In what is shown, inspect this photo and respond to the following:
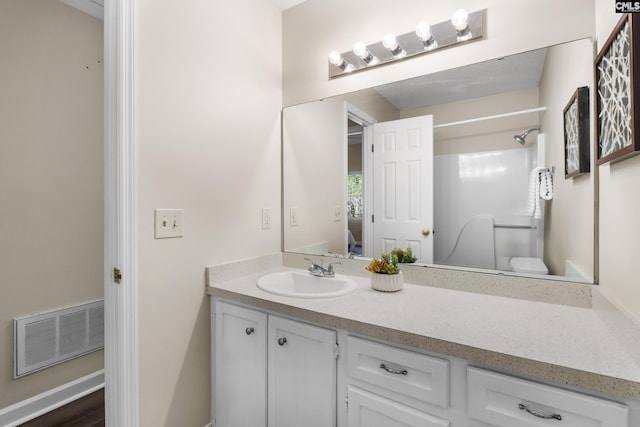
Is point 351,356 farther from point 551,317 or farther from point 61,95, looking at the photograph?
point 61,95

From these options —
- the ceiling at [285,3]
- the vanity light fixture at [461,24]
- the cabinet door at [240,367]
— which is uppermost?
the ceiling at [285,3]

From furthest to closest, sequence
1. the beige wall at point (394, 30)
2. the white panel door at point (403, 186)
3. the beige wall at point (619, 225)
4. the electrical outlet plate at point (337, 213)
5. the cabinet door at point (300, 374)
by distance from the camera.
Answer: the electrical outlet plate at point (337, 213), the white panel door at point (403, 186), the beige wall at point (394, 30), the cabinet door at point (300, 374), the beige wall at point (619, 225)

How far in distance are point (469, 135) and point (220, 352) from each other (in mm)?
1579

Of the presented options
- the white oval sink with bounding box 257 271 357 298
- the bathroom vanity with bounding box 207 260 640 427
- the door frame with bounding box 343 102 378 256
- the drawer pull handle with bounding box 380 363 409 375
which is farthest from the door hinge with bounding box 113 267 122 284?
the door frame with bounding box 343 102 378 256

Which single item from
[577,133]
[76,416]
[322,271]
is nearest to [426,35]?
[577,133]

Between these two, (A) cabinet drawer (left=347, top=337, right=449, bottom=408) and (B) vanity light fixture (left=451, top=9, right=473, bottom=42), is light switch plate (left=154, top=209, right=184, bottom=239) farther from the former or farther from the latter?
(B) vanity light fixture (left=451, top=9, right=473, bottom=42)

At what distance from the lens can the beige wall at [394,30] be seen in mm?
1218

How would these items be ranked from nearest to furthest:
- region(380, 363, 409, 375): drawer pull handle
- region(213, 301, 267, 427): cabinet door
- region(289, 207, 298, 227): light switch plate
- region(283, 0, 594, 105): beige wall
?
region(380, 363, 409, 375): drawer pull handle < region(283, 0, 594, 105): beige wall < region(213, 301, 267, 427): cabinet door < region(289, 207, 298, 227): light switch plate

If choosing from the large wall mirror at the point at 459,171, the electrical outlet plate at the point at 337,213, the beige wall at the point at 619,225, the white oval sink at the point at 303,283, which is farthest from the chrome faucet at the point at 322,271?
the beige wall at the point at 619,225

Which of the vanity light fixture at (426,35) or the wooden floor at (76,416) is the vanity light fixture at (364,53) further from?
the wooden floor at (76,416)

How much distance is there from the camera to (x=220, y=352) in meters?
1.48

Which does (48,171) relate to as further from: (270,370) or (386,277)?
(386,277)

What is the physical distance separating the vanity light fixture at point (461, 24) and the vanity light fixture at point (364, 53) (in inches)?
15.9

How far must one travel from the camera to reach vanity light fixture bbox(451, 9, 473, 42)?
1.33 meters
